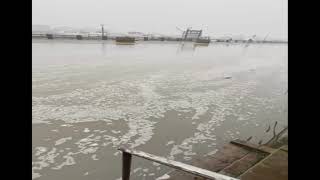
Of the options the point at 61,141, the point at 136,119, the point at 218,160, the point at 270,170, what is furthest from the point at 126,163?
the point at 136,119

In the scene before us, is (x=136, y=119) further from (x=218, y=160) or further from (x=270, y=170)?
(x=270, y=170)

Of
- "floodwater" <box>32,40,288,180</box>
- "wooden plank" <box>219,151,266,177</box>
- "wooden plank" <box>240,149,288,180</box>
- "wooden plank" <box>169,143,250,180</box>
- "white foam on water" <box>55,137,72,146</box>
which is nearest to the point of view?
"wooden plank" <box>240,149,288,180</box>

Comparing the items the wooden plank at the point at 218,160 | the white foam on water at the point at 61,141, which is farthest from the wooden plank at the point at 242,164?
the white foam on water at the point at 61,141

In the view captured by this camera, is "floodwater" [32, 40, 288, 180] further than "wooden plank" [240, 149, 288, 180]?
Yes

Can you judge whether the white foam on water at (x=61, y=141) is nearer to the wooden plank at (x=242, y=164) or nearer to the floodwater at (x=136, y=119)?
the floodwater at (x=136, y=119)

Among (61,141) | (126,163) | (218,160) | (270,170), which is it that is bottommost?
(61,141)

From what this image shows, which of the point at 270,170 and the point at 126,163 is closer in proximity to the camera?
the point at 126,163

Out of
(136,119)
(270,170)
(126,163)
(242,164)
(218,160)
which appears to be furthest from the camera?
(136,119)

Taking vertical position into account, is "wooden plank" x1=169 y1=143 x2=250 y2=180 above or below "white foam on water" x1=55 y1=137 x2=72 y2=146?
above

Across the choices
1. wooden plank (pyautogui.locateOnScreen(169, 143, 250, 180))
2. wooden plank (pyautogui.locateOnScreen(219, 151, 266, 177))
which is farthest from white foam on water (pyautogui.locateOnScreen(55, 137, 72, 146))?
wooden plank (pyautogui.locateOnScreen(219, 151, 266, 177))

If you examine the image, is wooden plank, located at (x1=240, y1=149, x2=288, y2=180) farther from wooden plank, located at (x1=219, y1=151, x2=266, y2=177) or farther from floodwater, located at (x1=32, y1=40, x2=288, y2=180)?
floodwater, located at (x1=32, y1=40, x2=288, y2=180)
